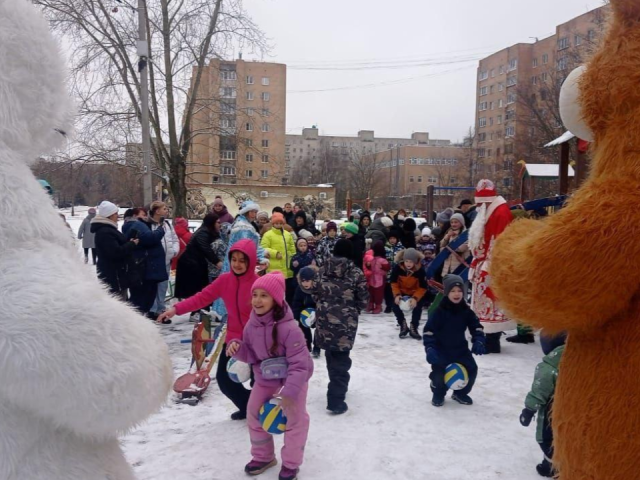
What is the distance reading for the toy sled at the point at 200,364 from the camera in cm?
470

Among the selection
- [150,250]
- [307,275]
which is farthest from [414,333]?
[150,250]

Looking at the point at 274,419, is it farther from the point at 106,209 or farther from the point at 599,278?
the point at 106,209

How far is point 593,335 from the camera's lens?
1680 mm

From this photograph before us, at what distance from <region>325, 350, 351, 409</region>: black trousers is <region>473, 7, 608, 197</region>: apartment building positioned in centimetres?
1950

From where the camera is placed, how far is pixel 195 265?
7.12 meters

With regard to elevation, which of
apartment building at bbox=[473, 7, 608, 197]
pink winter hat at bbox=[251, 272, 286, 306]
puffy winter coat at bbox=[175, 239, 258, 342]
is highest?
apartment building at bbox=[473, 7, 608, 197]

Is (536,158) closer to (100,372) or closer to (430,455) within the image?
(430,455)

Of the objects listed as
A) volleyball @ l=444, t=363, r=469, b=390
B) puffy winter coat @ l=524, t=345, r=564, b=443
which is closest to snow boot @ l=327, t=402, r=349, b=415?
volleyball @ l=444, t=363, r=469, b=390

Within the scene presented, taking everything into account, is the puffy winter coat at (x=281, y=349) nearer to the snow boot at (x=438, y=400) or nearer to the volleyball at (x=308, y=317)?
the snow boot at (x=438, y=400)

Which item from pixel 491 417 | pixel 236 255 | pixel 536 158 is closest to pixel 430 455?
pixel 491 417

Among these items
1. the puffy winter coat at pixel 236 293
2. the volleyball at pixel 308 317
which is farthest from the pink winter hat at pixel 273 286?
the volleyball at pixel 308 317

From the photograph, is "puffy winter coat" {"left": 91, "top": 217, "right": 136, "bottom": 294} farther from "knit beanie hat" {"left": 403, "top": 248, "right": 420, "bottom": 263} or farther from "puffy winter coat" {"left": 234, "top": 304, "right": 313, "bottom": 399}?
"knit beanie hat" {"left": 403, "top": 248, "right": 420, "bottom": 263}

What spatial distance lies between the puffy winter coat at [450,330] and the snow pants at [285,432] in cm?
178

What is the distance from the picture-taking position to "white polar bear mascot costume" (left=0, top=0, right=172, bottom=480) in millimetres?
1139
